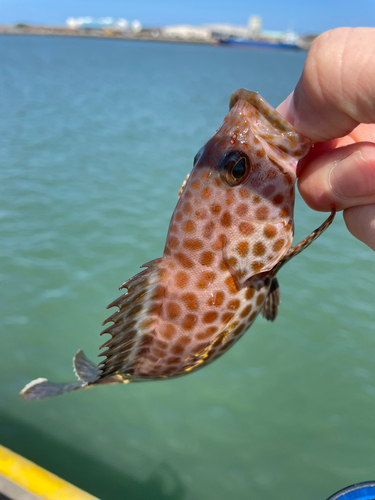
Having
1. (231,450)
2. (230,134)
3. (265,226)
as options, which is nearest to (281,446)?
(231,450)

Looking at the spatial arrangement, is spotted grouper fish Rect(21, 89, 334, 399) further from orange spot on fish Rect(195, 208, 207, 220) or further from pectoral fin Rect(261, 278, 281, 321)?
pectoral fin Rect(261, 278, 281, 321)

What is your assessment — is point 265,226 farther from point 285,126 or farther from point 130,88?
point 130,88

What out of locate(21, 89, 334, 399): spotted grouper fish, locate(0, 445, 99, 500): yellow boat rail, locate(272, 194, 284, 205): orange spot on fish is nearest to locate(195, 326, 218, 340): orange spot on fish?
locate(21, 89, 334, 399): spotted grouper fish

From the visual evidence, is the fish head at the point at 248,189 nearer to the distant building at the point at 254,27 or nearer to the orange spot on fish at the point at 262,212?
the orange spot on fish at the point at 262,212

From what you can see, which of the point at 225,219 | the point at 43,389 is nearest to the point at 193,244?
the point at 225,219

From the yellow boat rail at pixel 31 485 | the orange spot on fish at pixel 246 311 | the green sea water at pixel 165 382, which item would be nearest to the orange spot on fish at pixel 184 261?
the orange spot on fish at pixel 246 311

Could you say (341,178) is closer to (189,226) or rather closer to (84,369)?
(189,226)
